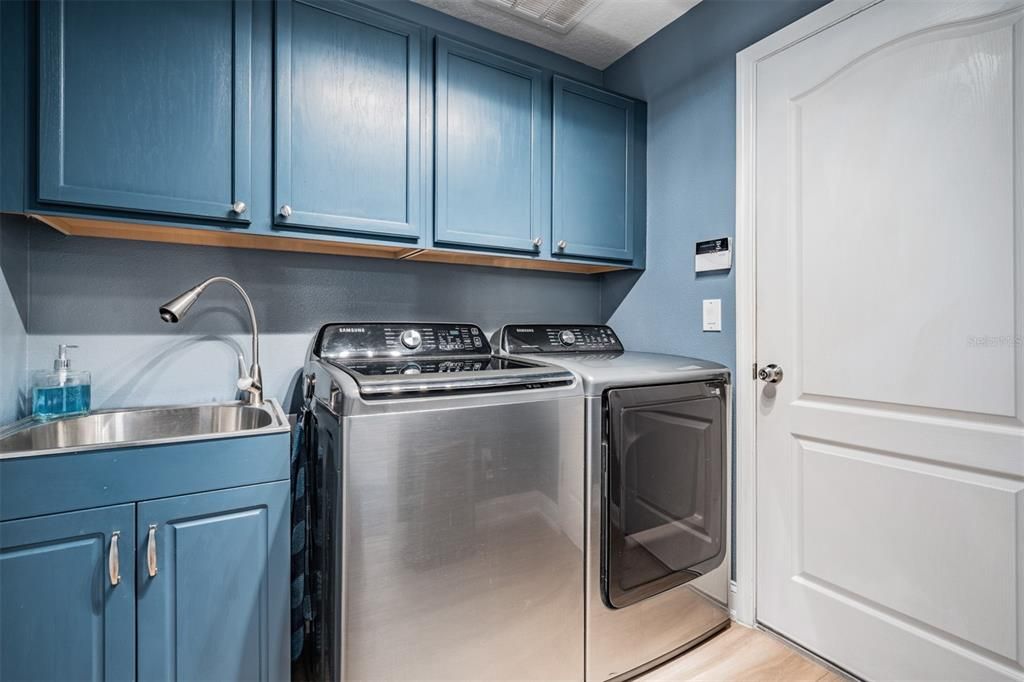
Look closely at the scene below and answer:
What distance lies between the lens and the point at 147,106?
1.28 meters

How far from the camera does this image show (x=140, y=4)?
1264 mm

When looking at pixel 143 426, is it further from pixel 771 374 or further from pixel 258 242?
pixel 771 374

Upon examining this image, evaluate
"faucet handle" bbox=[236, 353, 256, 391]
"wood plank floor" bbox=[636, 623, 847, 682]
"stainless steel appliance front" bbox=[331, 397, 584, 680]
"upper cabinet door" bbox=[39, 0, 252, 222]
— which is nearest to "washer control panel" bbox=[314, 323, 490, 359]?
"faucet handle" bbox=[236, 353, 256, 391]

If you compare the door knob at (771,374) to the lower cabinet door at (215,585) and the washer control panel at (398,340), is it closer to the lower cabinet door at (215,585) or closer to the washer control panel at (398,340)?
the washer control panel at (398,340)

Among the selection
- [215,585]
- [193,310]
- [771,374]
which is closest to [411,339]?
[193,310]

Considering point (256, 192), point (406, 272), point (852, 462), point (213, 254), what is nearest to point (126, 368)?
point (213, 254)

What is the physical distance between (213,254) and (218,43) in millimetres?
680

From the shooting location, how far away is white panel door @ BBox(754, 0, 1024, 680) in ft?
4.00

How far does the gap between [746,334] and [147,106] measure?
213 centimetres

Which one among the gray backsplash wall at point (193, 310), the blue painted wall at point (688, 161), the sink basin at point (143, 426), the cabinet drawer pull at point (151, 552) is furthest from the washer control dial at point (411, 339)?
the blue painted wall at point (688, 161)

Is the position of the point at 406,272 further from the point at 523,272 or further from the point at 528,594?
the point at 528,594

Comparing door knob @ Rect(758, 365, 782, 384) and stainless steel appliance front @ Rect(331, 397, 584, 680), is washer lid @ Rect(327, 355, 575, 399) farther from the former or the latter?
door knob @ Rect(758, 365, 782, 384)

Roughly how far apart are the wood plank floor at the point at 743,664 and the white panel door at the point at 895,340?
8 centimetres

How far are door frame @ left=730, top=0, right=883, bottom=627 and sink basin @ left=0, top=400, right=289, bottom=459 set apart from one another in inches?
65.7
